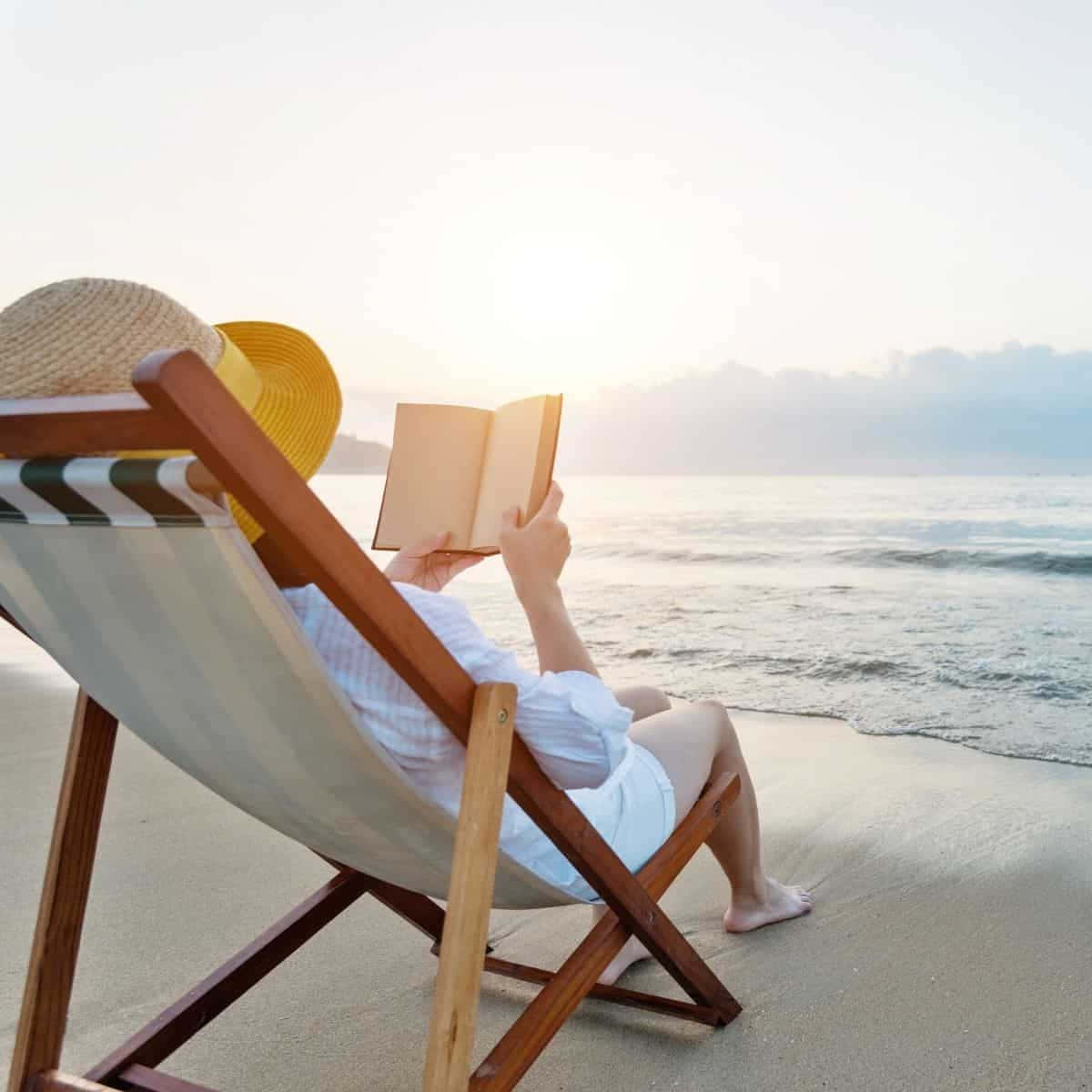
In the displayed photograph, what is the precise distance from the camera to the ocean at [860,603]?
19.4 feet

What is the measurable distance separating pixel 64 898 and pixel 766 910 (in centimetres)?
164

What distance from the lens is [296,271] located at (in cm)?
1430

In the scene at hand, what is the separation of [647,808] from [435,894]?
0.39 m

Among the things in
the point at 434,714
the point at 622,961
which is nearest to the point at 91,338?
the point at 434,714

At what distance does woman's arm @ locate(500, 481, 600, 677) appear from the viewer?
1.85m

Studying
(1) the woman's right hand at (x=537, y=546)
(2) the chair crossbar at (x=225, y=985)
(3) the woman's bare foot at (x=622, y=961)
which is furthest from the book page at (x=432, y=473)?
(3) the woman's bare foot at (x=622, y=961)

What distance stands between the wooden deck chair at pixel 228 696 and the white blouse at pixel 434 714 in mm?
44

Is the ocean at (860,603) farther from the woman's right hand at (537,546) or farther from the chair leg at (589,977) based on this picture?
the woman's right hand at (537,546)

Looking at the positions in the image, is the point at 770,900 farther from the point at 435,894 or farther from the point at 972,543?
the point at 972,543

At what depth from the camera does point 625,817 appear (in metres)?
1.95

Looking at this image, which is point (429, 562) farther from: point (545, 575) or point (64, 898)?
point (64, 898)

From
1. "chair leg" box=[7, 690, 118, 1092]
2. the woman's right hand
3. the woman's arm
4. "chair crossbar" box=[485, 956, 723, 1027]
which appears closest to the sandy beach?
"chair crossbar" box=[485, 956, 723, 1027]

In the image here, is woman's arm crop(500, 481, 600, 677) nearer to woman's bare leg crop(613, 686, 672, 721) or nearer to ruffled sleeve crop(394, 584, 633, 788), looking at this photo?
ruffled sleeve crop(394, 584, 633, 788)

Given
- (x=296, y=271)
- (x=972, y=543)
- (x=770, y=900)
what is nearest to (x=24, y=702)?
(x=770, y=900)
